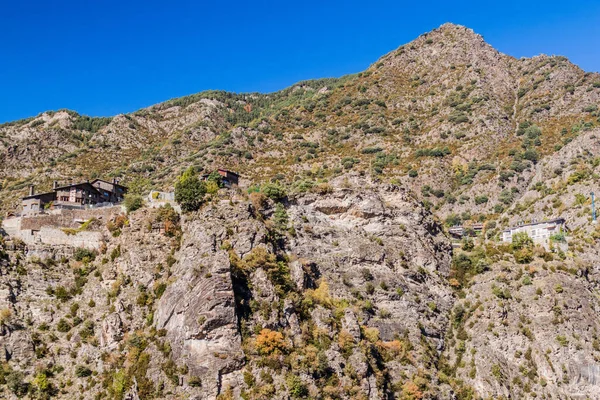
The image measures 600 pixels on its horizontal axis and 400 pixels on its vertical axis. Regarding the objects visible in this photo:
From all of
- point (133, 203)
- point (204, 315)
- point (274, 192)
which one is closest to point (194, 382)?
point (204, 315)

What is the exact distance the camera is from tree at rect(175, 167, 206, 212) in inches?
2685

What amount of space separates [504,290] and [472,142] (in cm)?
6659

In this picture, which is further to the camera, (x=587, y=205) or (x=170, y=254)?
(x=587, y=205)

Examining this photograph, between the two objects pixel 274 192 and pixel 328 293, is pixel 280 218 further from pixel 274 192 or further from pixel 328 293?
pixel 328 293

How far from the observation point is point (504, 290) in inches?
2921

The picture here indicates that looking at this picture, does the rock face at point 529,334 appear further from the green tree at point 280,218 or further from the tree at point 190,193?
the tree at point 190,193

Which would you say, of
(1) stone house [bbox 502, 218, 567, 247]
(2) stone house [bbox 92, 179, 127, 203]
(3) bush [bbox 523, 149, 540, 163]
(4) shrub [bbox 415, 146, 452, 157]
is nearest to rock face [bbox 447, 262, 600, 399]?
(1) stone house [bbox 502, 218, 567, 247]

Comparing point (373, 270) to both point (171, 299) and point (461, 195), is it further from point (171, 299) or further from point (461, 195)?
point (461, 195)

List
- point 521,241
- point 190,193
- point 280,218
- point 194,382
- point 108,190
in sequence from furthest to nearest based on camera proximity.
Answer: point 108,190 → point 521,241 → point 280,218 → point 190,193 → point 194,382

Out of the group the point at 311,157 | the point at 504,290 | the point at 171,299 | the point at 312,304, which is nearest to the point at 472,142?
the point at 311,157

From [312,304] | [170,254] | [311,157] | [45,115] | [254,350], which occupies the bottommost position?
[254,350]

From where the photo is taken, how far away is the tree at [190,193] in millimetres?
68188

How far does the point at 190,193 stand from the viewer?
224ft

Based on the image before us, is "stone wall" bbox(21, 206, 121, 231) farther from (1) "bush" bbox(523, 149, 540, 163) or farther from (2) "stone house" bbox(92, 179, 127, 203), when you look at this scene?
(1) "bush" bbox(523, 149, 540, 163)
